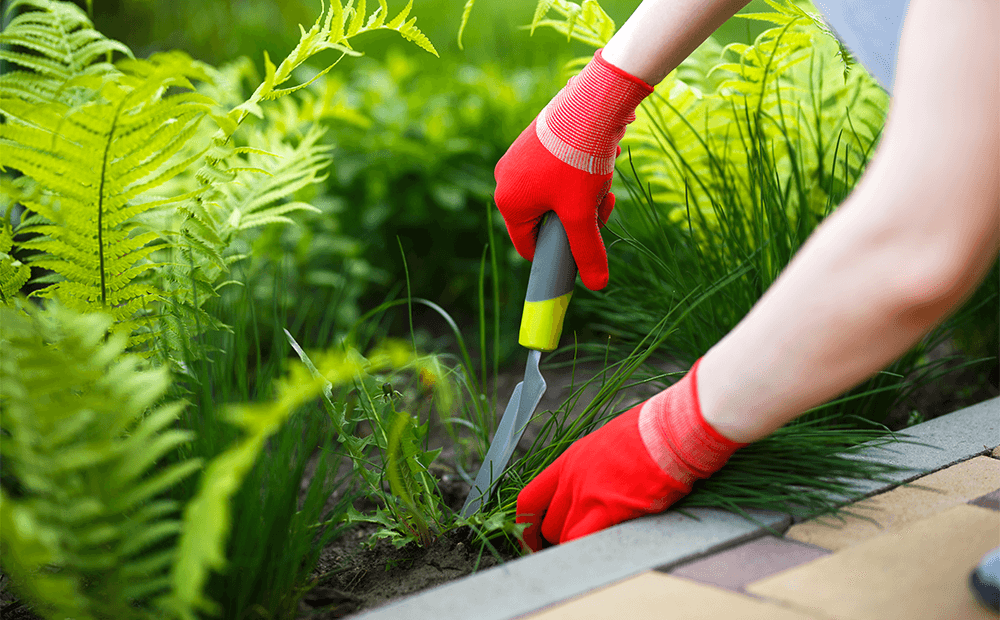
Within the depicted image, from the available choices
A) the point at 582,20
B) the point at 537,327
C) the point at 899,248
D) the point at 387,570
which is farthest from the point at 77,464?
the point at 582,20

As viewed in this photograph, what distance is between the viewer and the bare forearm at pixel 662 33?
4.02 feet

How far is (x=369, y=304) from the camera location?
121 inches

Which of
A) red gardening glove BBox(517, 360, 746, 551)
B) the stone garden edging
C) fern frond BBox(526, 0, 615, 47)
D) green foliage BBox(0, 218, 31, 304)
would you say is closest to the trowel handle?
red gardening glove BBox(517, 360, 746, 551)

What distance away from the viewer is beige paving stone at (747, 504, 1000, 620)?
89 centimetres

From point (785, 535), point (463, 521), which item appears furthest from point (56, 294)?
point (785, 535)

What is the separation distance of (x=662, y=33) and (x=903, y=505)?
2.80 feet

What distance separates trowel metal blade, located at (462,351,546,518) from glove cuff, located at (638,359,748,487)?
0.80 feet

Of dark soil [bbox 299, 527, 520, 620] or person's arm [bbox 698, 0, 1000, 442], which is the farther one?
dark soil [bbox 299, 527, 520, 620]

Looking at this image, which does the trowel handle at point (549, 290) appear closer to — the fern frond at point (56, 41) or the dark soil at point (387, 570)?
the dark soil at point (387, 570)

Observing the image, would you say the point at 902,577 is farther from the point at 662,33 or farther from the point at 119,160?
the point at 119,160

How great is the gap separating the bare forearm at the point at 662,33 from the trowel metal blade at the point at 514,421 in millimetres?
539

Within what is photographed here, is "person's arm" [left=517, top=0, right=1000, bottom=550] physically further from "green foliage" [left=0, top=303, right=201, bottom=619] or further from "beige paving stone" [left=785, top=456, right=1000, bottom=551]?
"green foliage" [left=0, top=303, right=201, bottom=619]

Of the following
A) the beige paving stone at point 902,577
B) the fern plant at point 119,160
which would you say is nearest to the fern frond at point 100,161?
the fern plant at point 119,160

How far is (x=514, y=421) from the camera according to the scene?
4.37ft
